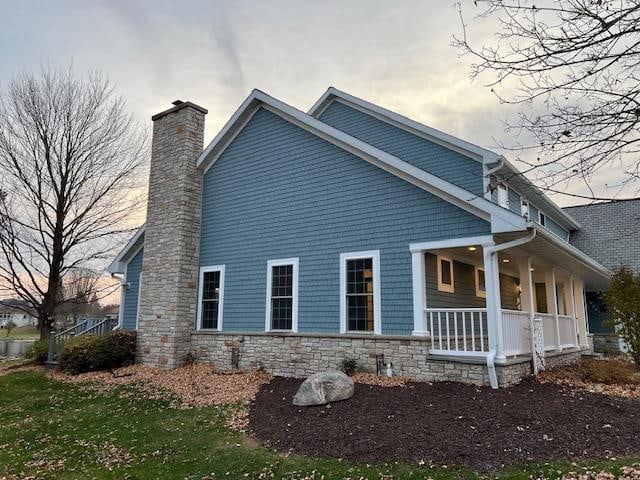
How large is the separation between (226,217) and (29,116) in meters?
10.7

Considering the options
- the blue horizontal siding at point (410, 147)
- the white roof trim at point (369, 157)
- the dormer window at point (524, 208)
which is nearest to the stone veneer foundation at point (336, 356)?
the white roof trim at point (369, 157)

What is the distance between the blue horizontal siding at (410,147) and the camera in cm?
1174

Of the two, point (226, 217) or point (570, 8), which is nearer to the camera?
point (570, 8)

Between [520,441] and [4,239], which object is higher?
[4,239]

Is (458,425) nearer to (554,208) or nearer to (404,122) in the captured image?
(404,122)

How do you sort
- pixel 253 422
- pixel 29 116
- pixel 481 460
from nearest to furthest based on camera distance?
1. pixel 481 460
2. pixel 253 422
3. pixel 29 116

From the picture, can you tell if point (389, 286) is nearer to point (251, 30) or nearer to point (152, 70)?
point (251, 30)

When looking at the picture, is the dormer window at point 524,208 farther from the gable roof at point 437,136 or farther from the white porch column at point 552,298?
the white porch column at point 552,298

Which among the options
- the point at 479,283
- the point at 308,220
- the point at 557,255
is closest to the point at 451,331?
the point at 557,255

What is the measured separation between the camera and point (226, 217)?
1270 centimetres

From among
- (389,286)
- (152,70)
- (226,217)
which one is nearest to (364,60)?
(389,286)

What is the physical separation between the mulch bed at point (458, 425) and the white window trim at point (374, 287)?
1774mm

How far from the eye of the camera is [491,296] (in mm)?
8398

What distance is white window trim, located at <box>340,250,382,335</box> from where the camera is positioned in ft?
31.5
